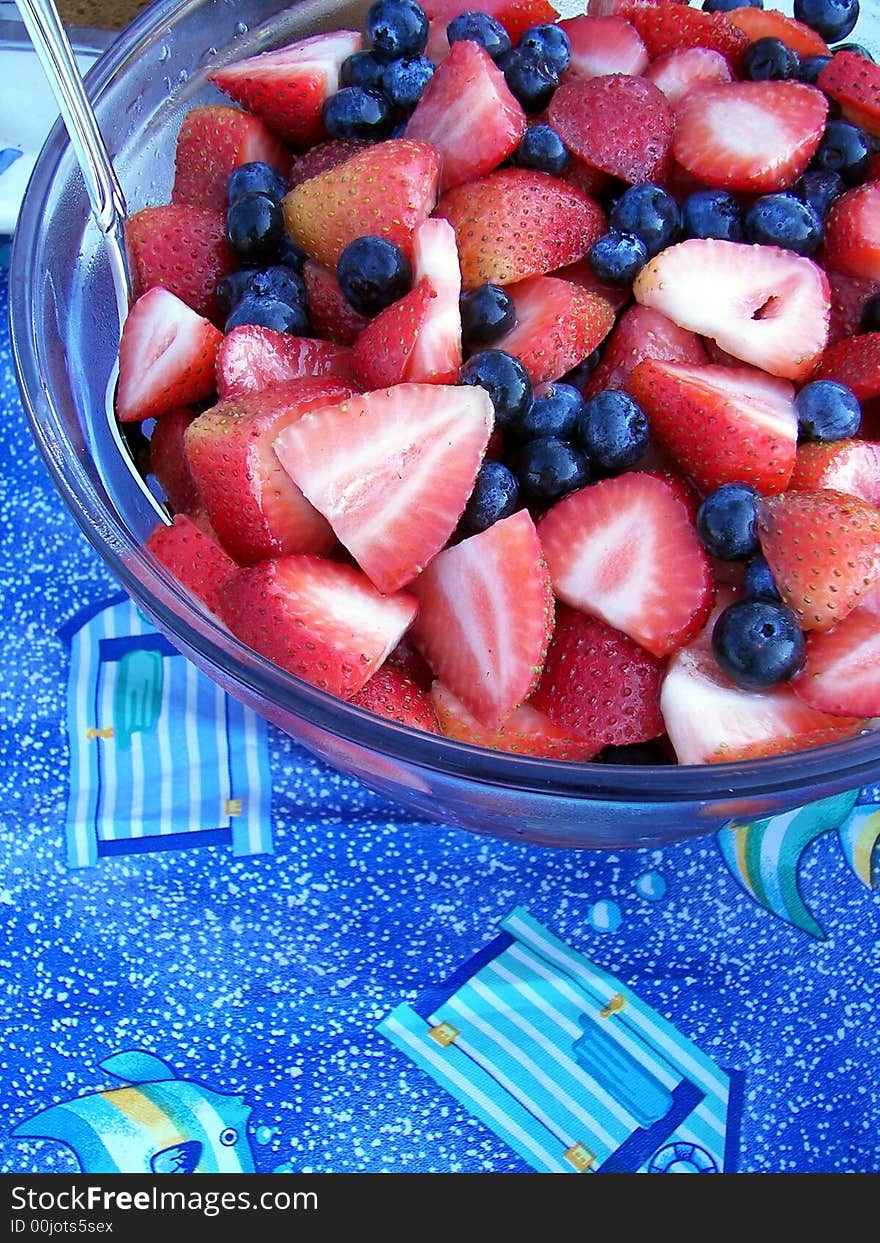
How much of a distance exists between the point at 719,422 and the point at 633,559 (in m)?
0.13

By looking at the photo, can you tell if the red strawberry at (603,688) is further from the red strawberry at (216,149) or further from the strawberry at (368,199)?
the red strawberry at (216,149)

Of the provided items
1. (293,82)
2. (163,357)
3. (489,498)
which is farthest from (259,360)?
(293,82)

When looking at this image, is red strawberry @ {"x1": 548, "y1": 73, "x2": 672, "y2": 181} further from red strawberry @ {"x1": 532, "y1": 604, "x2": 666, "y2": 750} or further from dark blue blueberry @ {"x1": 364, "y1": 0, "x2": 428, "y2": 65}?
red strawberry @ {"x1": 532, "y1": 604, "x2": 666, "y2": 750}

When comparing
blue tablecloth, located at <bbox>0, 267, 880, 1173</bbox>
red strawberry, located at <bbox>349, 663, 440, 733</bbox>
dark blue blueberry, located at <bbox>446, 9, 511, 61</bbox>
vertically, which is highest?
dark blue blueberry, located at <bbox>446, 9, 511, 61</bbox>

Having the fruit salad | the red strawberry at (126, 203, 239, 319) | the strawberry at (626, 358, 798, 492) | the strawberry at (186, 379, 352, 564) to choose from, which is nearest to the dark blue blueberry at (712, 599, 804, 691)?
the fruit salad

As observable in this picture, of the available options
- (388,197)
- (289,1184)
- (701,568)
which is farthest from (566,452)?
(289,1184)

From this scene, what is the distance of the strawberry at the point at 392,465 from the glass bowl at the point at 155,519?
13cm

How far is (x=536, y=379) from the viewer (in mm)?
891

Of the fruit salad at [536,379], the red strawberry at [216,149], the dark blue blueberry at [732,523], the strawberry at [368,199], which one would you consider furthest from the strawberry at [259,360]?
the dark blue blueberry at [732,523]

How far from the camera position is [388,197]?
93 cm

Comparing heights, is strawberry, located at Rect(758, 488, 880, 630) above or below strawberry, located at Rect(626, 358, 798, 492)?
below

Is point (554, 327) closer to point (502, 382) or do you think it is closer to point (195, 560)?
point (502, 382)

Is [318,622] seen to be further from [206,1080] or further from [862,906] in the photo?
[862,906]

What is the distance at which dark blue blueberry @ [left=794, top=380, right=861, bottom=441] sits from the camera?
2.84ft
